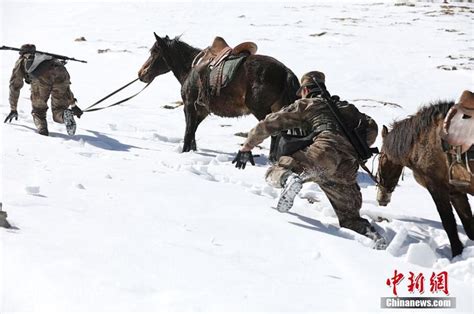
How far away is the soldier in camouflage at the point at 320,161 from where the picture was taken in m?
5.25

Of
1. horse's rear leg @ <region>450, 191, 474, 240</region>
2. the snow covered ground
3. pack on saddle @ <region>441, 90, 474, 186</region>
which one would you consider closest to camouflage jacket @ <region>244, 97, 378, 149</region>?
the snow covered ground

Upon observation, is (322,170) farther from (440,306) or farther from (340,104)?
(440,306)

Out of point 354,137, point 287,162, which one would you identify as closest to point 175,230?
point 287,162

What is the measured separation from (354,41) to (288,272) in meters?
20.9

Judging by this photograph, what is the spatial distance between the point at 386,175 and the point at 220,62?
3.42m

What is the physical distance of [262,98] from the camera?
26.0 feet

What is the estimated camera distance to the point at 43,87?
9.54 m

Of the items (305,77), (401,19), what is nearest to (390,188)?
(305,77)

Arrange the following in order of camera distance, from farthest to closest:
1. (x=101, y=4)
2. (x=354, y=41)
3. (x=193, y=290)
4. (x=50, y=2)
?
(x=50, y=2) → (x=101, y=4) → (x=354, y=41) → (x=193, y=290)

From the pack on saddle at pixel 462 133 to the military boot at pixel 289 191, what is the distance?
128 centimetres

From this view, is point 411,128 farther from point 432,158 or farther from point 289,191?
point 289,191

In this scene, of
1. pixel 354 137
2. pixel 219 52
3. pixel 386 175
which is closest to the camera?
pixel 354 137

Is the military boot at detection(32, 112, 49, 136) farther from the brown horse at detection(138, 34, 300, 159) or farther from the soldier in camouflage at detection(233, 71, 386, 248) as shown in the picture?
the soldier in camouflage at detection(233, 71, 386, 248)

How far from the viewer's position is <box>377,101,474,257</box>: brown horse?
510 centimetres
